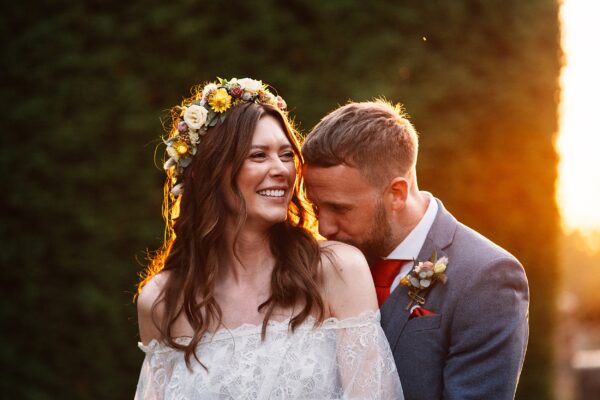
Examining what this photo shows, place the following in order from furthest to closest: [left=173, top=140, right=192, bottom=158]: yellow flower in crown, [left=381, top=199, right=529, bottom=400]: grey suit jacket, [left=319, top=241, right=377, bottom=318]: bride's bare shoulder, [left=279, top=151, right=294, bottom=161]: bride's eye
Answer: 1. [left=173, top=140, right=192, bottom=158]: yellow flower in crown
2. [left=279, top=151, right=294, bottom=161]: bride's eye
3. [left=319, top=241, right=377, bottom=318]: bride's bare shoulder
4. [left=381, top=199, right=529, bottom=400]: grey suit jacket

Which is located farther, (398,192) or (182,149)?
(182,149)

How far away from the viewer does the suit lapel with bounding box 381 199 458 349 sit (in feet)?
10.9

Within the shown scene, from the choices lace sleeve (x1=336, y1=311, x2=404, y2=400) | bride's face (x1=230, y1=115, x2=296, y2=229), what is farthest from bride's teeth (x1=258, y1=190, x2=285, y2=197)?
lace sleeve (x1=336, y1=311, x2=404, y2=400)

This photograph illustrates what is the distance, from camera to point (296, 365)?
3307 millimetres

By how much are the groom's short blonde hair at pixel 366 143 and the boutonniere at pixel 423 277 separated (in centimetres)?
39

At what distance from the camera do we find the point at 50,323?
212 inches

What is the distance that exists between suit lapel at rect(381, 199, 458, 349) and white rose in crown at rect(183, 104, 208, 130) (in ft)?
3.38

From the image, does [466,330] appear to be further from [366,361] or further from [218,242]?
[218,242]

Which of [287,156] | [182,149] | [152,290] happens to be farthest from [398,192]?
[152,290]

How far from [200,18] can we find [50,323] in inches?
84.0

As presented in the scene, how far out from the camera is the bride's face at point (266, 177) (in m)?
3.38

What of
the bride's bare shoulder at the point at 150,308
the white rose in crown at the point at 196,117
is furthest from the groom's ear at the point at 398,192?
the bride's bare shoulder at the point at 150,308

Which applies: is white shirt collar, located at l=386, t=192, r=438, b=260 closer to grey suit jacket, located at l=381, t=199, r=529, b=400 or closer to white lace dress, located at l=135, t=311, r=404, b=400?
grey suit jacket, located at l=381, t=199, r=529, b=400

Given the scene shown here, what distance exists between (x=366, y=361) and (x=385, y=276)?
1.26ft
